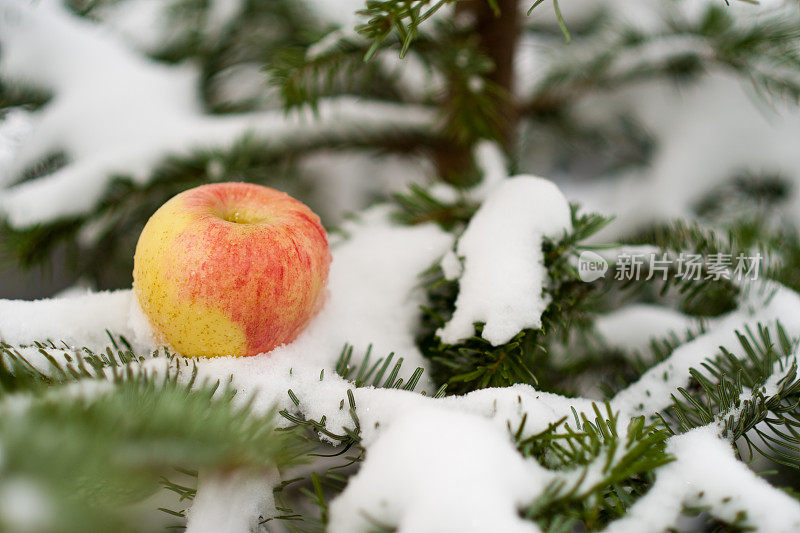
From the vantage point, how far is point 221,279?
0.35 m

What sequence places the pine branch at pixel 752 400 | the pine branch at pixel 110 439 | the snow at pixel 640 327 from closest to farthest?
1. the pine branch at pixel 110 439
2. the pine branch at pixel 752 400
3. the snow at pixel 640 327

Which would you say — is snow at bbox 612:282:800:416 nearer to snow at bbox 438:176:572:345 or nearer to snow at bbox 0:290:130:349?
→ snow at bbox 438:176:572:345

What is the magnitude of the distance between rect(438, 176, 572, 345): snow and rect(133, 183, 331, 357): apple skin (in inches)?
5.2

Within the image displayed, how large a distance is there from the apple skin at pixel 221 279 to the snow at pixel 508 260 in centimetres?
13

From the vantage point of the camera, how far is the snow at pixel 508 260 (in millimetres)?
374

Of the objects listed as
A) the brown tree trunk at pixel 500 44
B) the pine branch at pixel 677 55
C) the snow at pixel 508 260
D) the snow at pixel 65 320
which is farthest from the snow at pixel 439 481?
the pine branch at pixel 677 55

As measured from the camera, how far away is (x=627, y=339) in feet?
1.87

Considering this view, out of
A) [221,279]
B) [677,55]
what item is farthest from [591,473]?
[677,55]

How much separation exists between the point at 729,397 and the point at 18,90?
888mm

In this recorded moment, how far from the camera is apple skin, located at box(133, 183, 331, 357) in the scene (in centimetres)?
35

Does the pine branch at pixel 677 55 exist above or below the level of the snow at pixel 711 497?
above

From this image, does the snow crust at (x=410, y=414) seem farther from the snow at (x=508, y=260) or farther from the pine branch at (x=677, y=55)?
the pine branch at (x=677, y=55)

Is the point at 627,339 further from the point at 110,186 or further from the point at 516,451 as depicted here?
the point at 110,186

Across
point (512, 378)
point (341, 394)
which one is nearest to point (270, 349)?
point (341, 394)
